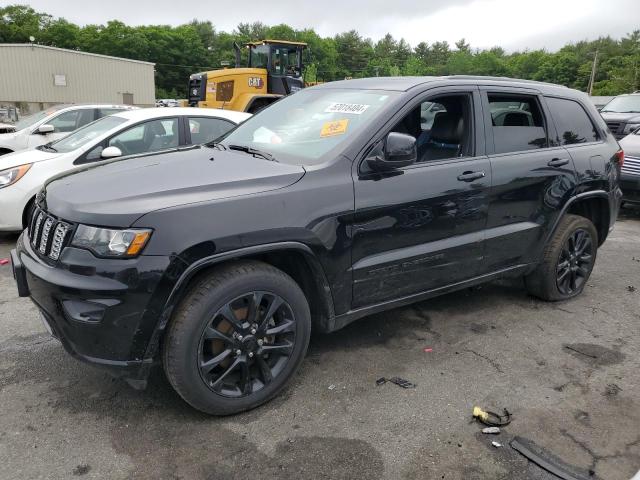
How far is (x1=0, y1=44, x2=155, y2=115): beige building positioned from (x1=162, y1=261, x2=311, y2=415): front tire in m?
37.8

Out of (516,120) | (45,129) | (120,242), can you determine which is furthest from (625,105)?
(120,242)

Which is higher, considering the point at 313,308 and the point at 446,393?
the point at 313,308

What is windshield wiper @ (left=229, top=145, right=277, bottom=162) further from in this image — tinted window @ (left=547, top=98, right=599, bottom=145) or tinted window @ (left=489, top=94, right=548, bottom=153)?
tinted window @ (left=547, top=98, right=599, bottom=145)

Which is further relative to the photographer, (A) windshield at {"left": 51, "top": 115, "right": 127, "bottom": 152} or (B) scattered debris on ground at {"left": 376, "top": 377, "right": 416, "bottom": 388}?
(A) windshield at {"left": 51, "top": 115, "right": 127, "bottom": 152}

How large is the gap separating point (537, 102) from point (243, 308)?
9.56ft

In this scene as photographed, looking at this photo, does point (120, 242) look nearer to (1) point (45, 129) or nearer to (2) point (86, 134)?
(2) point (86, 134)

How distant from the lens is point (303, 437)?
2.71 metres

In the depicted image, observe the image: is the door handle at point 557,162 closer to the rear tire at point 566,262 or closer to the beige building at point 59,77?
the rear tire at point 566,262

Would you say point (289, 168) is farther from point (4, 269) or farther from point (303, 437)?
point (4, 269)

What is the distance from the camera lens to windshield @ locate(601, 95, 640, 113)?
12934 mm

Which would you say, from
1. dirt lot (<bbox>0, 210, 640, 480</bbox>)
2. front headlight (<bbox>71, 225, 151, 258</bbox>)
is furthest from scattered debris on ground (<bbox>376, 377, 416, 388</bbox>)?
front headlight (<bbox>71, 225, 151, 258</bbox>)

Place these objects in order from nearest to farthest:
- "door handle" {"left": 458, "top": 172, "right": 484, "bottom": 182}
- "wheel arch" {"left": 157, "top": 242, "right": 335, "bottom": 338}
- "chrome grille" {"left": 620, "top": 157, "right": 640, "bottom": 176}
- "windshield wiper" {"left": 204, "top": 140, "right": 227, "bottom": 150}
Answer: "wheel arch" {"left": 157, "top": 242, "right": 335, "bottom": 338} < "door handle" {"left": 458, "top": 172, "right": 484, "bottom": 182} < "windshield wiper" {"left": 204, "top": 140, "right": 227, "bottom": 150} < "chrome grille" {"left": 620, "top": 157, "right": 640, "bottom": 176}

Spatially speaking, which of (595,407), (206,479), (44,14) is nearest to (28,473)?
(206,479)

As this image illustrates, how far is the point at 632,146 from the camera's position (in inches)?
329
